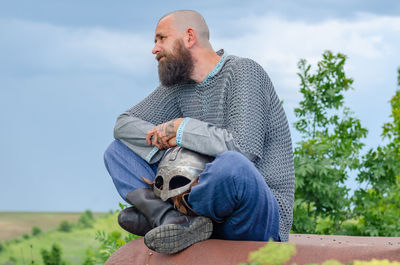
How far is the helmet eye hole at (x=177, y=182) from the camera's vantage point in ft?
11.7

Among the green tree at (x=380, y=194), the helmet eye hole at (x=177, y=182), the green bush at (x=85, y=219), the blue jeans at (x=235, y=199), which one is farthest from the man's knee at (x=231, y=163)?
the green bush at (x=85, y=219)

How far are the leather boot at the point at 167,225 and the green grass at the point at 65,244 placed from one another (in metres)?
2.96

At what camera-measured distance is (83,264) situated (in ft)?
22.6

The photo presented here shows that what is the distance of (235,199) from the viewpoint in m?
3.33

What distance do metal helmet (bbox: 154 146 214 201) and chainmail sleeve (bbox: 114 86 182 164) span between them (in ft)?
0.93

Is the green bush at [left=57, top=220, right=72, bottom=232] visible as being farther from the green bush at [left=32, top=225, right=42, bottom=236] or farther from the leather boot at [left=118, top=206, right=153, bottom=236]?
the leather boot at [left=118, top=206, right=153, bottom=236]

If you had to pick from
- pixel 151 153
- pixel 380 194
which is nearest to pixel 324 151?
pixel 380 194

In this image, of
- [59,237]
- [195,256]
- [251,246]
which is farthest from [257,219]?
[59,237]

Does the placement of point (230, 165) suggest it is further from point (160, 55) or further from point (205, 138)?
point (160, 55)

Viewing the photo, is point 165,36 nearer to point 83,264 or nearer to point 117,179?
point 117,179

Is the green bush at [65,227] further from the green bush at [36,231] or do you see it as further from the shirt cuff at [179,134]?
the shirt cuff at [179,134]

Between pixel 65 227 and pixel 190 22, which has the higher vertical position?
pixel 190 22

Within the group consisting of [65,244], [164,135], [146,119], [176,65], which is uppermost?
[176,65]

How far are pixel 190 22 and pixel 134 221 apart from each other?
54.4 inches
